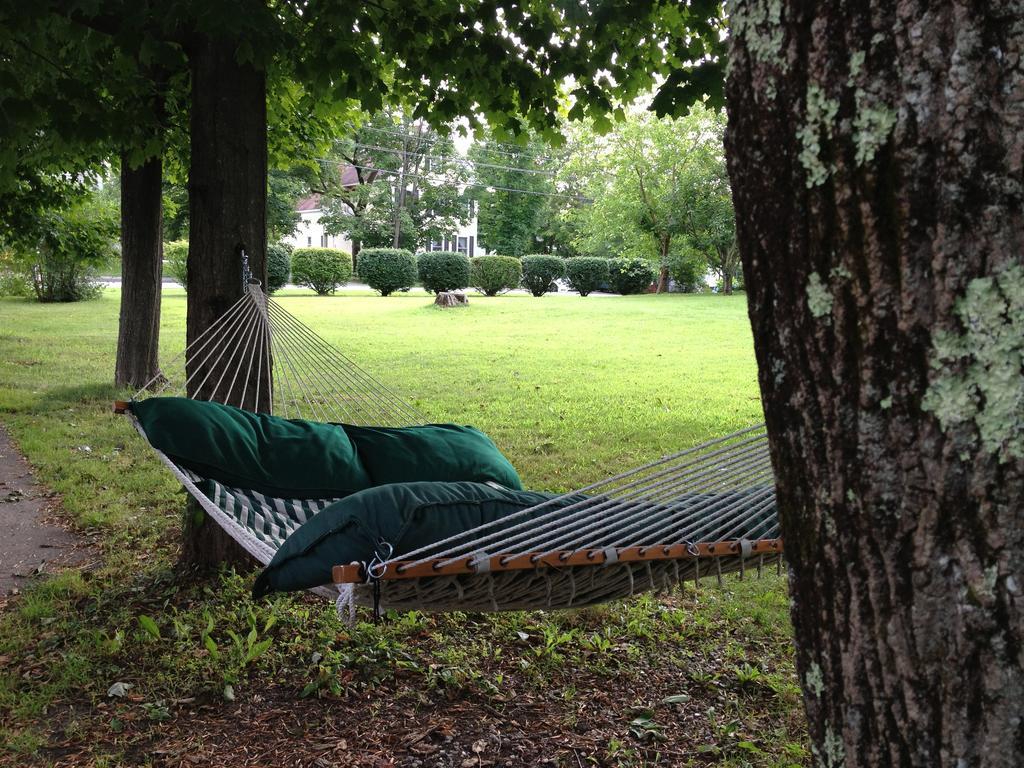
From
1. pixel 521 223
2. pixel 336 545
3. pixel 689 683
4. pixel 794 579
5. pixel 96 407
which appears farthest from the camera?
pixel 521 223

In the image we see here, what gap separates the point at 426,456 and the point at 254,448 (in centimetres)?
53

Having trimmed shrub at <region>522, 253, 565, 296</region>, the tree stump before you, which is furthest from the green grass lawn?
trimmed shrub at <region>522, 253, 565, 296</region>

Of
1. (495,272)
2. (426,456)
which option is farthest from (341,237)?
(426,456)

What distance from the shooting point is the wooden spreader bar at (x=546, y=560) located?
1583mm

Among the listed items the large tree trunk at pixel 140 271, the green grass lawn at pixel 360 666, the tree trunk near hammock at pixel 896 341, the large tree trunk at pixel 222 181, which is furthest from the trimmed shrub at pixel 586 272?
the tree trunk near hammock at pixel 896 341

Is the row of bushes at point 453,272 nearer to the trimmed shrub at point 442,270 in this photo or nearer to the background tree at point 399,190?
the trimmed shrub at point 442,270

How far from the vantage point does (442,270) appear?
1812 cm

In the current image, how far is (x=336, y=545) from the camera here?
170 centimetres

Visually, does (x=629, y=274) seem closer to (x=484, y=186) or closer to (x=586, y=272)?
(x=586, y=272)

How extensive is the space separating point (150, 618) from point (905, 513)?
249 cm

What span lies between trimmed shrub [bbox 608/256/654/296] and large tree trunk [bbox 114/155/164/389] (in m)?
14.0

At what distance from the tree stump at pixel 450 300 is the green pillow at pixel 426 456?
11595 mm

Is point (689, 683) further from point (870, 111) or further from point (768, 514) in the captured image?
point (870, 111)

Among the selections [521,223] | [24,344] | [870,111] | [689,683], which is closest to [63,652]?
[689,683]
